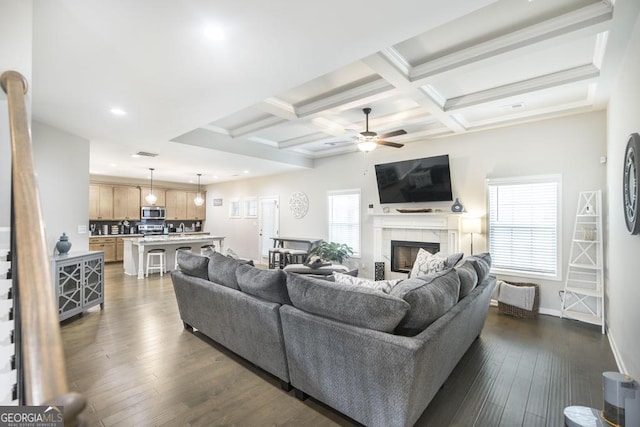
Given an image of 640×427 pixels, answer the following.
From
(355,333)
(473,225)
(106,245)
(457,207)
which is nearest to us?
(355,333)

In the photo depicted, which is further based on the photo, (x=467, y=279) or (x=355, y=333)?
(x=467, y=279)

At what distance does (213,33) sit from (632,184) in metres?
3.32

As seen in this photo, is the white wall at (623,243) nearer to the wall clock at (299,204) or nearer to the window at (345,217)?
the window at (345,217)

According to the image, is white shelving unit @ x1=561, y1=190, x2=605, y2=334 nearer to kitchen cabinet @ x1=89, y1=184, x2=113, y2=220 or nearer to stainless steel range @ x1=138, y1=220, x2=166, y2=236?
stainless steel range @ x1=138, y1=220, x2=166, y2=236

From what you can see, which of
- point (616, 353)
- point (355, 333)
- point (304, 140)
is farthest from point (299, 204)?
point (616, 353)

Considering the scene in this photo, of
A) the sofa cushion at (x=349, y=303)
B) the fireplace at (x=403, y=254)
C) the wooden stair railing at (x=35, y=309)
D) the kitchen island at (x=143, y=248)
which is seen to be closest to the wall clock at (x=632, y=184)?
the sofa cushion at (x=349, y=303)

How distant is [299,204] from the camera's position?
8.04 m

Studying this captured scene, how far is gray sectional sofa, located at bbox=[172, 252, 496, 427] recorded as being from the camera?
1.80m

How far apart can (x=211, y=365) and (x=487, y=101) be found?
441 centimetres

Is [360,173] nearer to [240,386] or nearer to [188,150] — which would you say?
[188,150]

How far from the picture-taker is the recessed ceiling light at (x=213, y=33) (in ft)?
6.73

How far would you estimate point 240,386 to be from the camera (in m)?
2.53

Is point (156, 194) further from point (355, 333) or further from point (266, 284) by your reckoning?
point (355, 333)

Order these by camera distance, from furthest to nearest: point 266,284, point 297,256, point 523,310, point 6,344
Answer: point 297,256 < point 523,310 < point 266,284 < point 6,344
